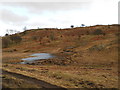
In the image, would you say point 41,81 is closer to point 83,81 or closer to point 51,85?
point 51,85

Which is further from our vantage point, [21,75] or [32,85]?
[21,75]

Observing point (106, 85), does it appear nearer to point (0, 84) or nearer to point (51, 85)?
point (51, 85)

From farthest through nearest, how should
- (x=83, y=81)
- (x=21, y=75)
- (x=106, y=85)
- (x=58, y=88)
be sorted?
1. (x=21, y=75)
2. (x=83, y=81)
3. (x=106, y=85)
4. (x=58, y=88)

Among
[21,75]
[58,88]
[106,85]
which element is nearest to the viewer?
[58,88]

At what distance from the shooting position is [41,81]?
8.16 metres

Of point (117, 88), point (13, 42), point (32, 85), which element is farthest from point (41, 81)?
point (13, 42)

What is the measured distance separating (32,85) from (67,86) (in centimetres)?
179

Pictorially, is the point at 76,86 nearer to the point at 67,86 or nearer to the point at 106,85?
the point at 67,86

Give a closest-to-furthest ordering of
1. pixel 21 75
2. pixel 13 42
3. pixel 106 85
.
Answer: pixel 106 85 → pixel 21 75 → pixel 13 42

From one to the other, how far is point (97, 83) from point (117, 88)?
1043 mm

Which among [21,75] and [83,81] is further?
[21,75]

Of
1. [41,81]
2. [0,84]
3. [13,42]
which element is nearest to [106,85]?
[41,81]

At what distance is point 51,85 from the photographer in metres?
7.50

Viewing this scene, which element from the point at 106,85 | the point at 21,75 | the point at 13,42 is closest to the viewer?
the point at 106,85
